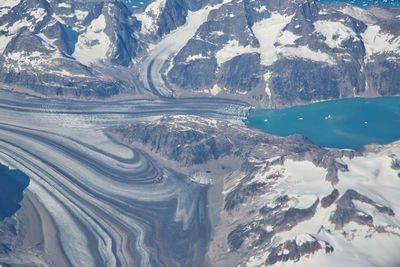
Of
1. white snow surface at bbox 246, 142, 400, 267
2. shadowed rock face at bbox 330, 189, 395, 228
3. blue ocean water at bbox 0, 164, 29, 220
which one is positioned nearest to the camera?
white snow surface at bbox 246, 142, 400, 267

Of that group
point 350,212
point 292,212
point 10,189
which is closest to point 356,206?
point 350,212

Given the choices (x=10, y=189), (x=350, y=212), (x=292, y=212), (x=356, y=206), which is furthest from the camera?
(x=10, y=189)

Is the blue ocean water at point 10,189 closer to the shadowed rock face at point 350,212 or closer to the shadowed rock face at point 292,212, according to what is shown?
the shadowed rock face at point 292,212

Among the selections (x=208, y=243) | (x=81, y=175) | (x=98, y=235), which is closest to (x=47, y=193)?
(x=81, y=175)

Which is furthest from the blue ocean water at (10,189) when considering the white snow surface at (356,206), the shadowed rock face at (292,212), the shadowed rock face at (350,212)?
A: the shadowed rock face at (350,212)

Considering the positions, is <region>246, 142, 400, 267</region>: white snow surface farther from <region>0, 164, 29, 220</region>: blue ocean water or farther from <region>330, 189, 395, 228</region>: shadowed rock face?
<region>0, 164, 29, 220</region>: blue ocean water

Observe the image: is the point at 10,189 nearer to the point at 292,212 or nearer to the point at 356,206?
the point at 292,212

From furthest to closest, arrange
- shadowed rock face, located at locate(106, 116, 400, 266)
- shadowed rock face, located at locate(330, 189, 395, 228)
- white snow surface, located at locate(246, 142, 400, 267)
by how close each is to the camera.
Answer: shadowed rock face, located at locate(330, 189, 395, 228), shadowed rock face, located at locate(106, 116, 400, 266), white snow surface, located at locate(246, 142, 400, 267)

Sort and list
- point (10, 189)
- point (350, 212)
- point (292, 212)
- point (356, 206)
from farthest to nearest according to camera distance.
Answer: point (10, 189) → point (292, 212) → point (356, 206) → point (350, 212)

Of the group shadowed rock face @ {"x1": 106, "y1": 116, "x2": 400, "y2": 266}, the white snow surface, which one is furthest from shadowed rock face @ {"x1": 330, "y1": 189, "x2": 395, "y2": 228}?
the white snow surface

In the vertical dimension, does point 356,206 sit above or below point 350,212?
above

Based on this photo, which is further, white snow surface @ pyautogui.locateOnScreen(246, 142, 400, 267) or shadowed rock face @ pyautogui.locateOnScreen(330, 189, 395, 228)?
shadowed rock face @ pyautogui.locateOnScreen(330, 189, 395, 228)
